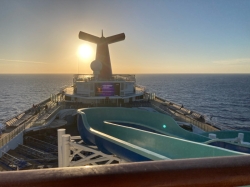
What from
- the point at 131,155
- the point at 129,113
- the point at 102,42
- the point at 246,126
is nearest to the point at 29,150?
the point at 129,113

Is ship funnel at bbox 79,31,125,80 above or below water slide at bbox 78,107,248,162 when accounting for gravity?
above

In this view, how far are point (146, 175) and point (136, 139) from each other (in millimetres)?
6255

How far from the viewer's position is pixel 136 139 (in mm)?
7188

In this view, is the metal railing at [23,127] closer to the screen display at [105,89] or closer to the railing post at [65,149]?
the screen display at [105,89]

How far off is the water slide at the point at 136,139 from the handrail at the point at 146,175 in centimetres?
384

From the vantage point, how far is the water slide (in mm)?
5380

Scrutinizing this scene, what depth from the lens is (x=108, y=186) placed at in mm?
996

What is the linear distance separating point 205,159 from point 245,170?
18 cm

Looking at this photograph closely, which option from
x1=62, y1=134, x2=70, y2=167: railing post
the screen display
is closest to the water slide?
x1=62, y1=134, x2=70, y2=167: railing post

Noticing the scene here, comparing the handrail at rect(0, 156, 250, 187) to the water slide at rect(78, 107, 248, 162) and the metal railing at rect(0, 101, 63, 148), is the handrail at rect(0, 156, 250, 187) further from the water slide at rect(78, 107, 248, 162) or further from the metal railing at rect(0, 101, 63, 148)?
the metal railing at rect(0, 101, 63, 148)

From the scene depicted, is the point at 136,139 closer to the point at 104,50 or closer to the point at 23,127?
the point at 23,127

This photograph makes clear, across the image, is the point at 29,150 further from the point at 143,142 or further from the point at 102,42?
the point at 102,42

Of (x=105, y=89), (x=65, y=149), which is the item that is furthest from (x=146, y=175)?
(x=105, y=89)

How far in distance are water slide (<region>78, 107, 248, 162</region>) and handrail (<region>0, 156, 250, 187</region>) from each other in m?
3.84
